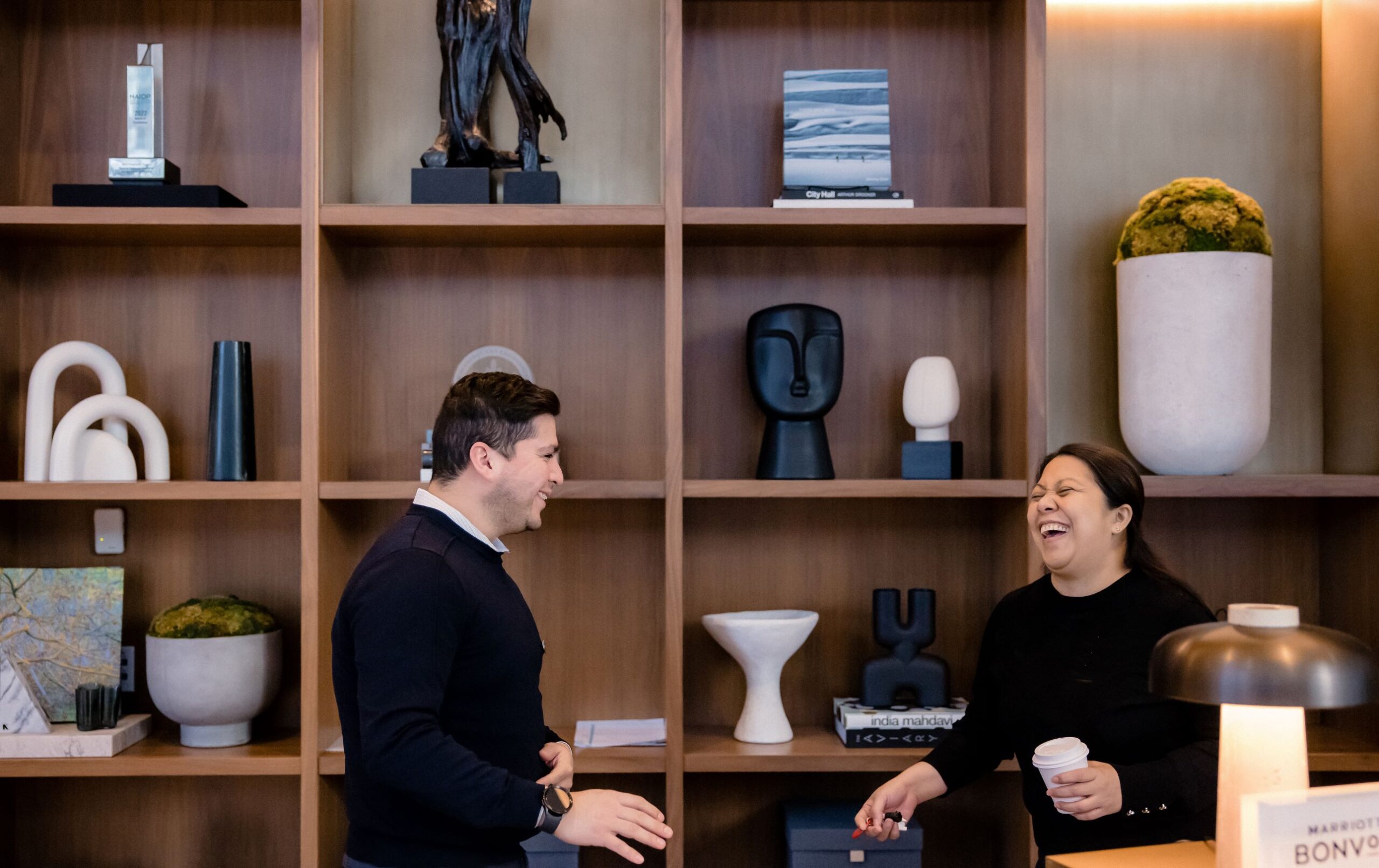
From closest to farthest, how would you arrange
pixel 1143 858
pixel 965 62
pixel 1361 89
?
pixel 1143 858, pixel 1361 89, pixel 965 62

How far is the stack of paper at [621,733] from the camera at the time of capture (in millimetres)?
2498

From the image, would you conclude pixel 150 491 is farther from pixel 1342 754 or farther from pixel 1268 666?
pixel 1342 754

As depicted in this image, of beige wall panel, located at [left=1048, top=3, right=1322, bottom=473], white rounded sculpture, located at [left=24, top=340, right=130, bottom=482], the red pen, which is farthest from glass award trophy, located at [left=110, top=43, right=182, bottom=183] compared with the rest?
beige wall panel, located at [left=1048, top=3, right=1322, bottom=473]

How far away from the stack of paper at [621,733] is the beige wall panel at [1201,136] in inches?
47.5

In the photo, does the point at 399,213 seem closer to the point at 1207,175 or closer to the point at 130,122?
the point at 130,122

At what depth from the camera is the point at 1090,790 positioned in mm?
1560

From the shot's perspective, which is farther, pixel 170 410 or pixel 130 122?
pixel 170 410

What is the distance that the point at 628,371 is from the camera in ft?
9.04

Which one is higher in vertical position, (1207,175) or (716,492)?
(1207,175)

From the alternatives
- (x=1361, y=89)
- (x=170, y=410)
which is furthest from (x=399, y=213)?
(x=1361, y=89)

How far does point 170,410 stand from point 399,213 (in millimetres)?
836

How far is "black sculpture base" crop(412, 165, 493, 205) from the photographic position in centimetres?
246

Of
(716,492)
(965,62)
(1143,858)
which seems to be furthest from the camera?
(965,62)

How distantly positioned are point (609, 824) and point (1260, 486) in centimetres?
163
